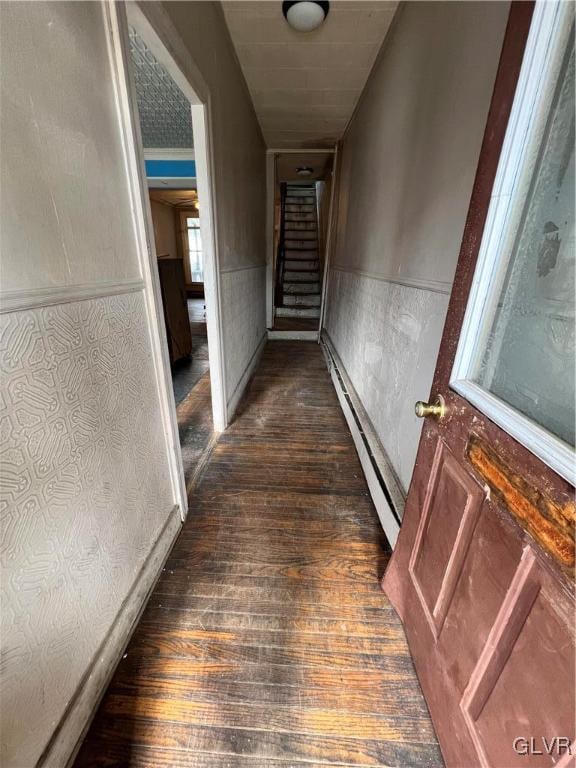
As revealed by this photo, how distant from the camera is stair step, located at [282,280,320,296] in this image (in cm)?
652

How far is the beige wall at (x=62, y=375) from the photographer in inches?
25.2

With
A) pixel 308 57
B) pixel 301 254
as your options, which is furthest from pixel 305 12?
pixel 301 254

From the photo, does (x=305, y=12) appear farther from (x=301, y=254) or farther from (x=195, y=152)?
(x=301, y=254)

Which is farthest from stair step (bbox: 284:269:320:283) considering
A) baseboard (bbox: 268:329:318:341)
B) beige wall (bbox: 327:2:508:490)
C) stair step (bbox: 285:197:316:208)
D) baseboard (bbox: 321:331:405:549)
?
baseboard (bbox: 321:331:405:549)

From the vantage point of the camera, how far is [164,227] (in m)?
8.33

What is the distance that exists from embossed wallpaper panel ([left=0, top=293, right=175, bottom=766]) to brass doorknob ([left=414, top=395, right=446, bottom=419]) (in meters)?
0.96

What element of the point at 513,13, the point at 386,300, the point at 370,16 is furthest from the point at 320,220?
the point at 513,13

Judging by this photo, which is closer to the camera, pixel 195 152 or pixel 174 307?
pixel 195 152

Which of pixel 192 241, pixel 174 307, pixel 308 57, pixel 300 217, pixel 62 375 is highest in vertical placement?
pixel 308 57

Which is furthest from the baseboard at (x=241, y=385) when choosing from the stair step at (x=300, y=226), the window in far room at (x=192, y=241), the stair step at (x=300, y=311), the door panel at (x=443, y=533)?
the window in far room at (x=192, y=241)

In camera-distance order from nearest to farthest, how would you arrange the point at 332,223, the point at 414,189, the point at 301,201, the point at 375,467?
the point at 414,189
the point at 375,467
the point at 332,223
the point at 301,201

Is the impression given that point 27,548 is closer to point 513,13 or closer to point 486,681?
point 486,681

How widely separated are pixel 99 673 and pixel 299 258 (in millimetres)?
7327

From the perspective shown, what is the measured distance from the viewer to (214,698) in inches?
37.9
